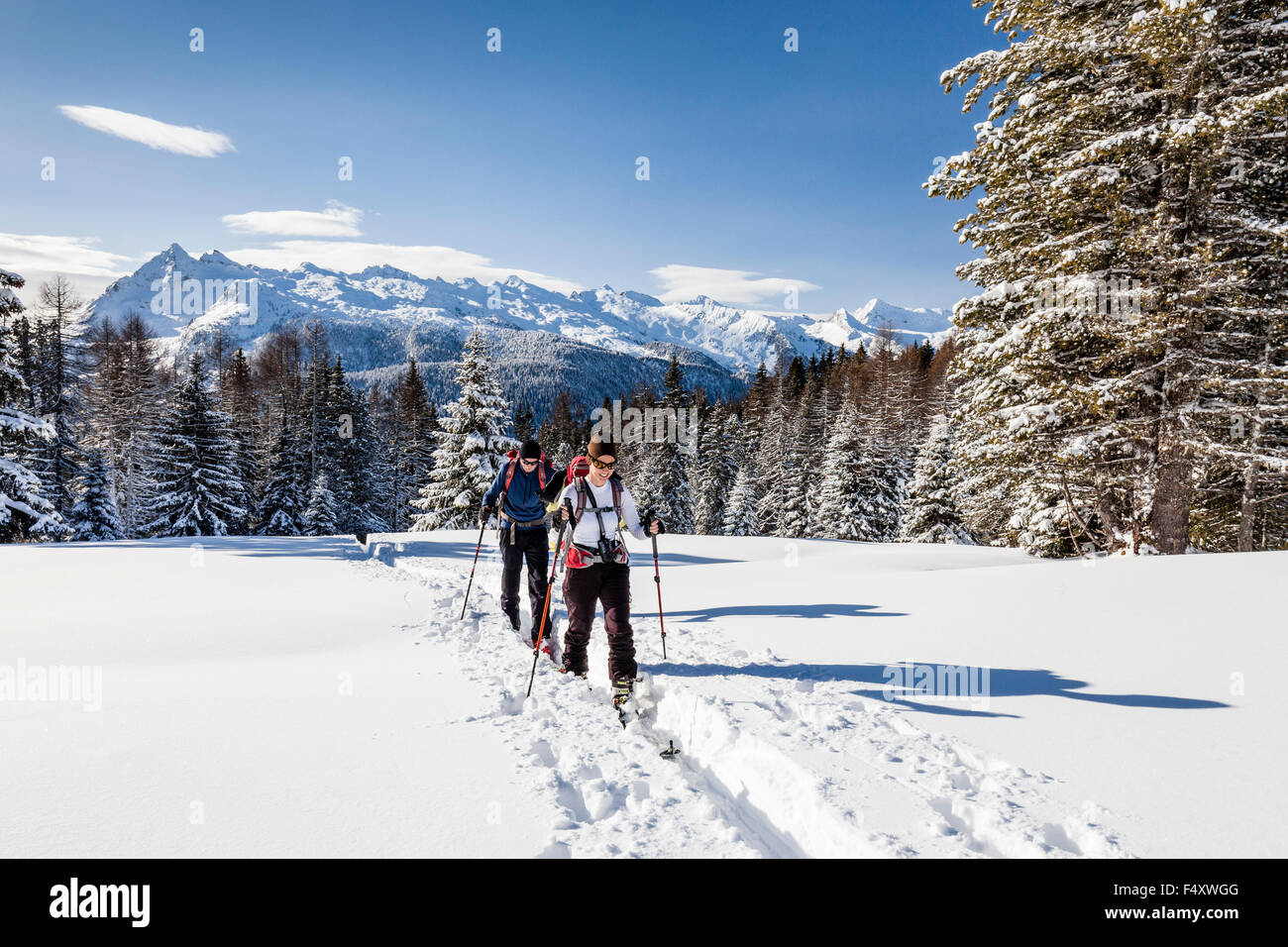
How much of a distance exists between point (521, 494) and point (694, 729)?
4.06m

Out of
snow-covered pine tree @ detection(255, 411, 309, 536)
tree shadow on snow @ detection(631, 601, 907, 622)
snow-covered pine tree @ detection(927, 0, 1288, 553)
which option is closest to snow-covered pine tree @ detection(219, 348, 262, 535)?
snow-covered pine tree @ detection(255, 411, 309, 536)

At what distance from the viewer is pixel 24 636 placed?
704cm

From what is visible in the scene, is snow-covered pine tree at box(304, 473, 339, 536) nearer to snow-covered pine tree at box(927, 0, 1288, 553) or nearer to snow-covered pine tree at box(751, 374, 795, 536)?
snow-covered pine tree at box(751, 374, 795, 536)

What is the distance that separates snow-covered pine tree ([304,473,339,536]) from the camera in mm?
35625

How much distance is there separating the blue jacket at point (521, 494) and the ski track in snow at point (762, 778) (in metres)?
2.24

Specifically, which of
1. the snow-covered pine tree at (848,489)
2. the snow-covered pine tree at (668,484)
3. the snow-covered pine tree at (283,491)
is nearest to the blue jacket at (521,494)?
the snow-covered pine tree at (848,489)

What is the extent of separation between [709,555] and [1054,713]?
1158 centimetres

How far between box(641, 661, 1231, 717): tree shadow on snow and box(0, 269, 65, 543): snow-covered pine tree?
19.2 metres

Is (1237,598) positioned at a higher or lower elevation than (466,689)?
higher

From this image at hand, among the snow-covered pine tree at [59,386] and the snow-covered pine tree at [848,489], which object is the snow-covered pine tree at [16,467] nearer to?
the snow-covered pine tree at [59,386]
